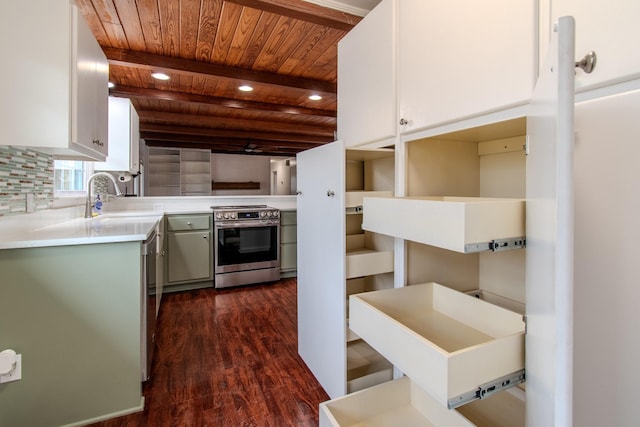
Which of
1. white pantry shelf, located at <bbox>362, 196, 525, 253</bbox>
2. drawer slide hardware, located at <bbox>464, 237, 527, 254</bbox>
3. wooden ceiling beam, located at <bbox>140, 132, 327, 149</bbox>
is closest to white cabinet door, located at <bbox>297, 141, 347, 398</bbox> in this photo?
white pantry shelf, located at <bbox>362, 196, 525, 253</bbox>

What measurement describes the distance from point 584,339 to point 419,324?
0.57 meters

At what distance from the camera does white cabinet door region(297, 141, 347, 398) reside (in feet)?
5.17

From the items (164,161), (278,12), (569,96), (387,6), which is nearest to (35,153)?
(278,12)

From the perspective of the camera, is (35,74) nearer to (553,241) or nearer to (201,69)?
(201,69)

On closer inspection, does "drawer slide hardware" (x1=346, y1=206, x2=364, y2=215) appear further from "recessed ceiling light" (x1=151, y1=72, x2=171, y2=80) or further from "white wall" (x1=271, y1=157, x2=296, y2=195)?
"white wall" (x1=271, y1=157, x2=296, y2=195)

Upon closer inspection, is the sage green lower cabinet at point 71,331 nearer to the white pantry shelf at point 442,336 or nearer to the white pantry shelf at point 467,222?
the white pantry shelf at point 442,336

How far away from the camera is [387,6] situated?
1.43m

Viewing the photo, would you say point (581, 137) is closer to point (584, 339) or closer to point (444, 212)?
point (444, 212)

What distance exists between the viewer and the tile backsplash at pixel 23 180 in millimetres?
1664

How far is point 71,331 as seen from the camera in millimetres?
1501

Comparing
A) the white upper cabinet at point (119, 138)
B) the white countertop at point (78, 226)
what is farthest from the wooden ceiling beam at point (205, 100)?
the white countertop at point (78, 226)

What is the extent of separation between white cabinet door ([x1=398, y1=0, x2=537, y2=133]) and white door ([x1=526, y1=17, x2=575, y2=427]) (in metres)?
0.23

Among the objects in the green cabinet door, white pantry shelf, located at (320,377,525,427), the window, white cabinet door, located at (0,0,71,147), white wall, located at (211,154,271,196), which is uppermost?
white wall, located at (211,154,271,196)

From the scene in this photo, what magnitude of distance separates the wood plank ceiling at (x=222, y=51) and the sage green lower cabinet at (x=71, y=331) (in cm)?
157
